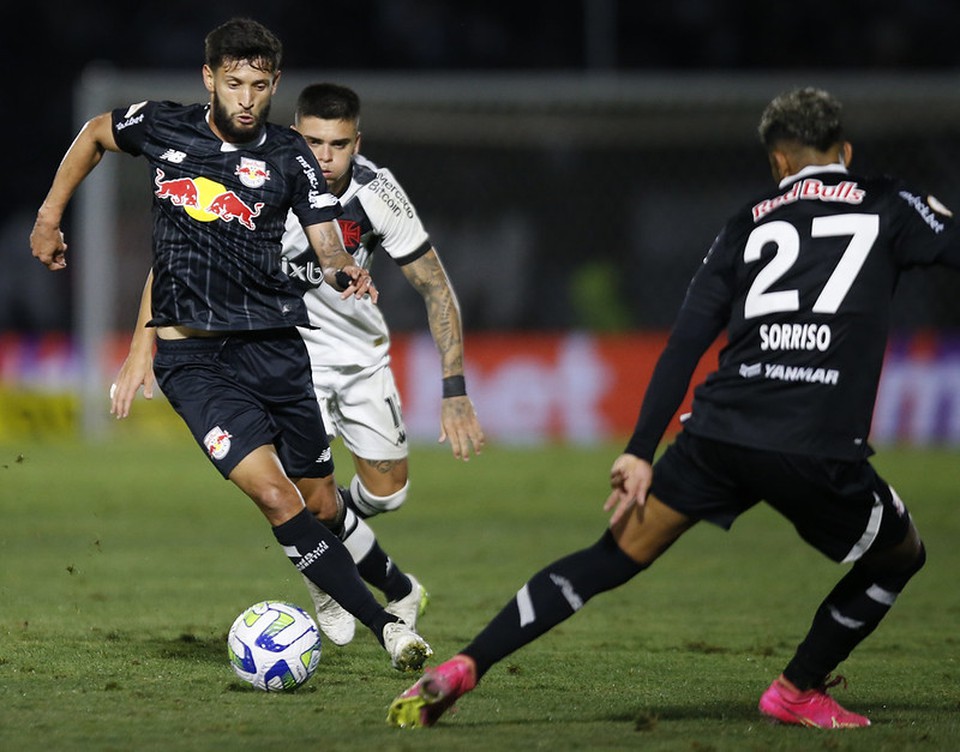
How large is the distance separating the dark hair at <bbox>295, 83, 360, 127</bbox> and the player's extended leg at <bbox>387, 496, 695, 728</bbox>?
2.49 metres

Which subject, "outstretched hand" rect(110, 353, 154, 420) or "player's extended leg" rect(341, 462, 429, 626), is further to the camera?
"player's extended leg" rect(341, 462, 429, 626)

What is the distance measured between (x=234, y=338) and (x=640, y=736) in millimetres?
2143

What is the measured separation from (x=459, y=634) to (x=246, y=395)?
5.30ft

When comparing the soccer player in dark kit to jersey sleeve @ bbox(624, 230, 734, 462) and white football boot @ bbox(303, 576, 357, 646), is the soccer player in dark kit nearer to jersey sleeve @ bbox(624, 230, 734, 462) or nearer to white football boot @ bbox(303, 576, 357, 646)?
white football boot @ bbox(303, 576, 357, 646)

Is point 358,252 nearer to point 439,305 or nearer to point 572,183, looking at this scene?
point 439,305

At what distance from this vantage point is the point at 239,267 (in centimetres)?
562

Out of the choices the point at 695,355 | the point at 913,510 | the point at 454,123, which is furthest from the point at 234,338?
the point at 454,123

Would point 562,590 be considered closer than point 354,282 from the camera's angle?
Yes

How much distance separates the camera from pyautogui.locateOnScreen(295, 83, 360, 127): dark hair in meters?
6.43

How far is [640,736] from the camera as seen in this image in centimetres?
457

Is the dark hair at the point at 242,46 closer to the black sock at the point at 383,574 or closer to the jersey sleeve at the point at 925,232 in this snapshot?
the black sock at the point at 383,574

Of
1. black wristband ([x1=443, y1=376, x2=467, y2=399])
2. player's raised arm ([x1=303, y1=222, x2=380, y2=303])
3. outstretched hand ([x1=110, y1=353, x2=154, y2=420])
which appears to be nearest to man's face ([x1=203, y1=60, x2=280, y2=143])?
player's raised arm ([x1=303, y1=222, x2=380, y2=303])

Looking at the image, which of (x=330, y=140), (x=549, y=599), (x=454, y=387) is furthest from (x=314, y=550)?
(x=330, y=140)

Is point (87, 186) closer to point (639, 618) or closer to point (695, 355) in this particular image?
point (639, 618)
